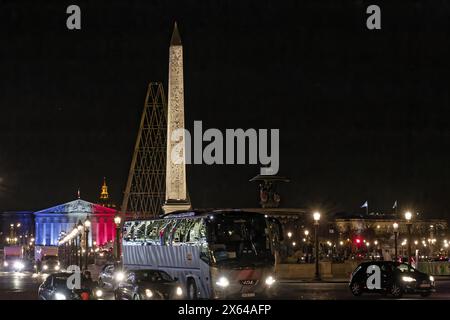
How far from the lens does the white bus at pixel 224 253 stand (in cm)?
2484

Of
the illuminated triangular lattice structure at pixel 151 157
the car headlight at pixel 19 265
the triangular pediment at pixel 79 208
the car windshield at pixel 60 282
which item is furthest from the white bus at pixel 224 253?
the triangular pediment at pixel 79 208

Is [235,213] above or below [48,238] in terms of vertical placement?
above

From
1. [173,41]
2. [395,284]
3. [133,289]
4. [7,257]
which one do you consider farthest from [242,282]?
[7,257]

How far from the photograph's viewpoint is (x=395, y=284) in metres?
27.8

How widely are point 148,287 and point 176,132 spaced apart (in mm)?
32508

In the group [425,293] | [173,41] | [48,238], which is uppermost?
[173,41]

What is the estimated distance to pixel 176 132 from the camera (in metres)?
55.7

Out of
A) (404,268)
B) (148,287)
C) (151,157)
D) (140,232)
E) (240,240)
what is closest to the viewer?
(148,287)

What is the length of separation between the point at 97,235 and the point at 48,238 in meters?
10.4

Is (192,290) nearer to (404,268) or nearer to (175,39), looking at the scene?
(404,268)

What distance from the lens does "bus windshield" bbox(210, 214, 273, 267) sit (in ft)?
82.3

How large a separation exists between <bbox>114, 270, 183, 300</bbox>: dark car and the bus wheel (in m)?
1.01

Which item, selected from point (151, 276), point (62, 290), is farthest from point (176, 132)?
point (151, 276)
